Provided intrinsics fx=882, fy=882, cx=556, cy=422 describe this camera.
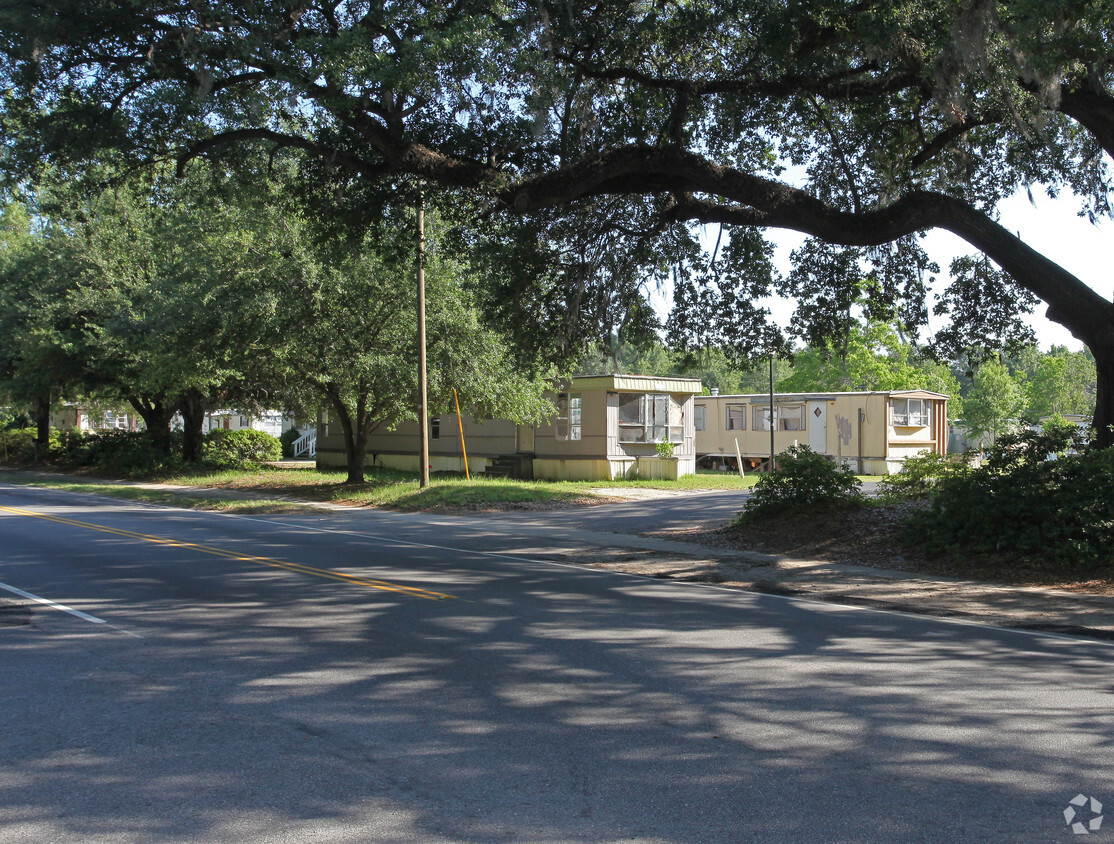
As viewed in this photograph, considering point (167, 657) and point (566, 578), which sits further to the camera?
point (566, 578)

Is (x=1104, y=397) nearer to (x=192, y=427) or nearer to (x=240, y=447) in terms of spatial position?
(x=192, y=427)

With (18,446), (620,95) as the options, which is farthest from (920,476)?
(18,446)

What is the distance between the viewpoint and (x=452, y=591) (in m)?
10.5

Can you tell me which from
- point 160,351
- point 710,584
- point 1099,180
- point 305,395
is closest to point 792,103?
point 1099,180

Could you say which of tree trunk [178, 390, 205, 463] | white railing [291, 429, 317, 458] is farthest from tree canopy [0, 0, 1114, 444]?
white railing [291, 429, 317, 458]

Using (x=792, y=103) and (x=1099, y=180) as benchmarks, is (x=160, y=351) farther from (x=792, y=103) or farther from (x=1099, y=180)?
Result: (x=1099, y=180)

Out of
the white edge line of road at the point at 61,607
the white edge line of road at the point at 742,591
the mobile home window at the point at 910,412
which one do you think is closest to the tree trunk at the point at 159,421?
the white edge line of road at the point at 742,591

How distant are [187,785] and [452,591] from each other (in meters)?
5.95

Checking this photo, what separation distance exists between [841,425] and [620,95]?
78.5ft

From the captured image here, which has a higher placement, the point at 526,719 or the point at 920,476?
the point at 920,476

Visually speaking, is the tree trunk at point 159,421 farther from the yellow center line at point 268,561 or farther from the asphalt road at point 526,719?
the asphalt road at point 526,719

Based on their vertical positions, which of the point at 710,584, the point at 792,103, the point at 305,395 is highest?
the point at 792,103

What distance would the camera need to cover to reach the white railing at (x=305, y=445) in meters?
50.6

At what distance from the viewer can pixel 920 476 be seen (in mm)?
15625
